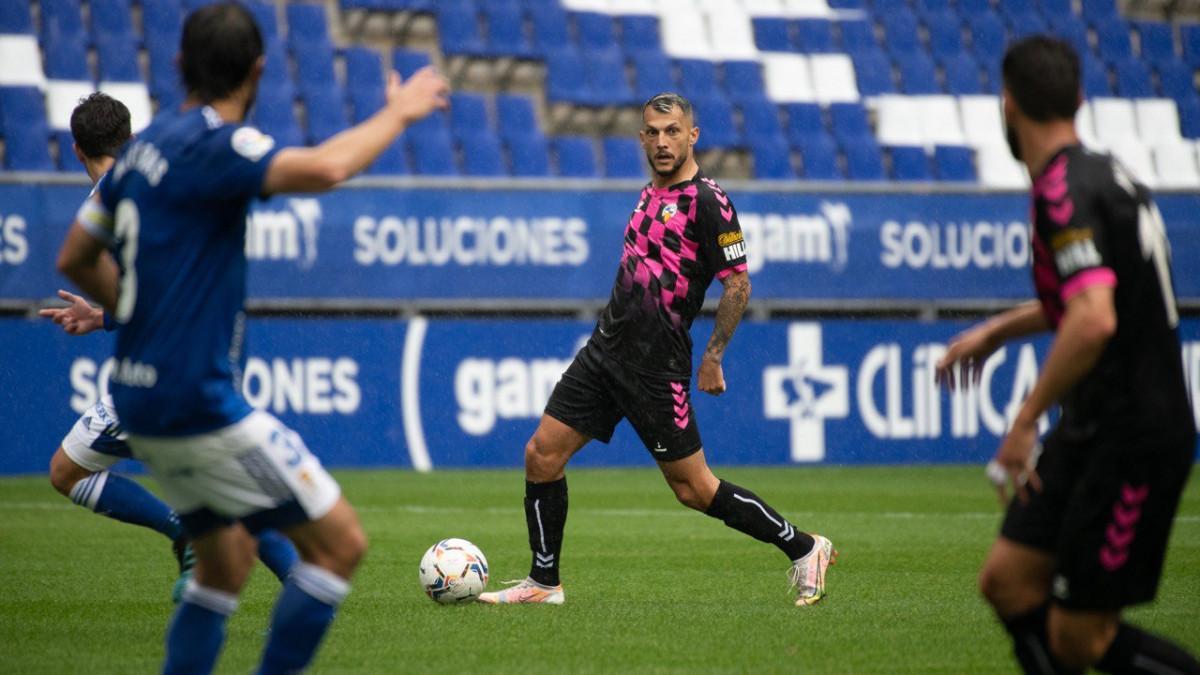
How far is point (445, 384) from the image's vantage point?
616 inches

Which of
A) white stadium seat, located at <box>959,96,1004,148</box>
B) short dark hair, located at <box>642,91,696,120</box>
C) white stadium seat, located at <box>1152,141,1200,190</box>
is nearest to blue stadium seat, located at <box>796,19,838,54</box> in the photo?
white stadium seat, located at <box>959,96,1004,148</box>

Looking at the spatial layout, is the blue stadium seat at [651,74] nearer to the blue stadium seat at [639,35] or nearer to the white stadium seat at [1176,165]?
the blue stadium seat at [639,35]

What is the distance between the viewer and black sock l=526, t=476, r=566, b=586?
25.2ft

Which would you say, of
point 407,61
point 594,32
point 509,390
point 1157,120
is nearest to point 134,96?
point 407,61

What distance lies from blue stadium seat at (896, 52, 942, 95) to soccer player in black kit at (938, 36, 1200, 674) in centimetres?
1750

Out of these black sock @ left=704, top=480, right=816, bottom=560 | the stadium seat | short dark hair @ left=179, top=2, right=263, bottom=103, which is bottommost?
black sock @ left=704, top=480, right=816, bottom=560

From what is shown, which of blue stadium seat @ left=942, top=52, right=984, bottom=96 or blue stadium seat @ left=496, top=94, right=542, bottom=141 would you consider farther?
blue stadium seat @ left=942, top=52, right=984, bottom=96

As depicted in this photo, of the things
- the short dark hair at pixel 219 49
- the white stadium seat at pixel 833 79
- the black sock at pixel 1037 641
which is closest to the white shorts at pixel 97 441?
the short dark hair at pixel 219 49

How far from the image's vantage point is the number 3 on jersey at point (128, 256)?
14.6 ft

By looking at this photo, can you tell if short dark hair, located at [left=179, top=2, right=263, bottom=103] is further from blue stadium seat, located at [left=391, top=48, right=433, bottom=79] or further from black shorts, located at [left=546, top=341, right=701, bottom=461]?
blue stadium seat, located at [left=391, top=48, right=433, bottom=79]

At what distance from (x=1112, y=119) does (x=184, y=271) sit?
1921cm

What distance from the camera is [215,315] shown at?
4434 millimetres

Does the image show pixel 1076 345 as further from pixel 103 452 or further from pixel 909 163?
pixel 909 163

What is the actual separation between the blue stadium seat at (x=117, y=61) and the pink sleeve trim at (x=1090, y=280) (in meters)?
14.7
